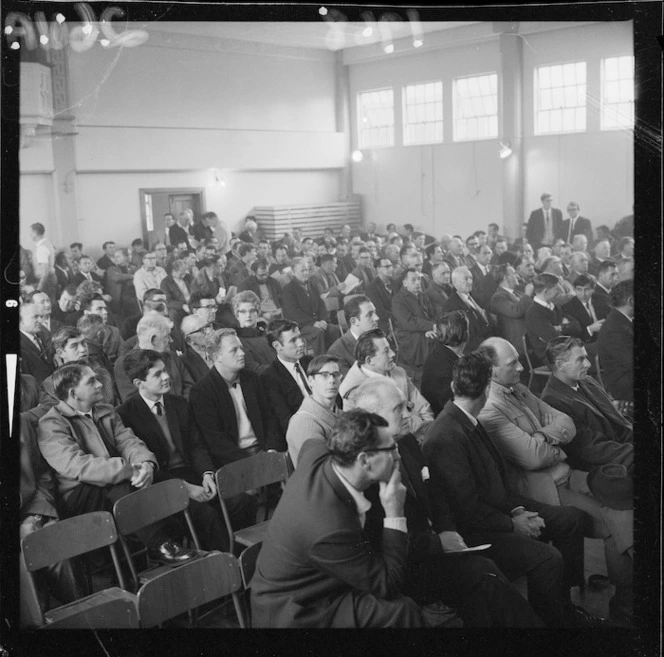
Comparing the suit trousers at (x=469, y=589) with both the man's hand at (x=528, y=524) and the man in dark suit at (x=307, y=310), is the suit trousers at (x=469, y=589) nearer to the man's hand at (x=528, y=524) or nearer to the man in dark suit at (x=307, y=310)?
the man's hand at (x=528, y=524)

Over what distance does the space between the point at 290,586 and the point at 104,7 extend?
291 centimetres

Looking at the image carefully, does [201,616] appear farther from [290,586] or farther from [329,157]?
[329,157]

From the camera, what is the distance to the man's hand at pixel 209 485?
152 inches

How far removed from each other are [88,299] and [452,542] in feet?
7.00

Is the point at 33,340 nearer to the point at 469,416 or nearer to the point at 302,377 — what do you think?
the point at 302,377

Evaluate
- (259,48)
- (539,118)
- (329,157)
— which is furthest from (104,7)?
(539,118)

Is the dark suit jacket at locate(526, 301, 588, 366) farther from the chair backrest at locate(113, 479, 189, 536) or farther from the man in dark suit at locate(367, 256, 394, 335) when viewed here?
the chair backrest at locate(113, 479, 189, 536)

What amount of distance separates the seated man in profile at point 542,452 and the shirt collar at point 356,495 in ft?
2.45

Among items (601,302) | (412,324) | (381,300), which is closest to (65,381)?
(381,300)

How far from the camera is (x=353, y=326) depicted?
12.8 feet

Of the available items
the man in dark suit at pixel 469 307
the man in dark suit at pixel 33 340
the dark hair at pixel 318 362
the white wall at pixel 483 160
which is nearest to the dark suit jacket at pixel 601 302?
the white wall at pixel 483 160

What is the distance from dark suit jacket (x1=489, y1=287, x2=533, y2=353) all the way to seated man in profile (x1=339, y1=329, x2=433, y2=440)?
53 centimetres

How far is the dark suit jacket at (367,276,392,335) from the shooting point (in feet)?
12.9

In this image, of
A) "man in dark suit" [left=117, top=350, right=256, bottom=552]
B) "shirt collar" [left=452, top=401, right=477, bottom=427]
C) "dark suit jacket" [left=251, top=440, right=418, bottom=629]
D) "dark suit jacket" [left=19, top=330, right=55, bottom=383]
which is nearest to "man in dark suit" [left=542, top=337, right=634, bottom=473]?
"shirt collar" [left=452, top=401, right=477, bottom=427]
